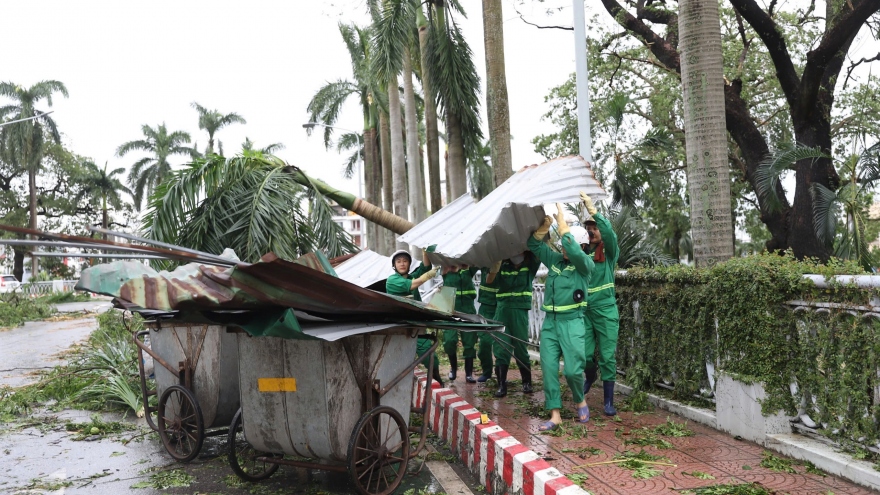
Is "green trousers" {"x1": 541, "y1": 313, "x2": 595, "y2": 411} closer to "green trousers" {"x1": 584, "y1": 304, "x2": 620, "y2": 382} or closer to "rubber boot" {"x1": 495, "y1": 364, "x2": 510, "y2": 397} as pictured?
"green trousers" {"x1": 584, "y1": 304, "x2": 620, "y2": 382}

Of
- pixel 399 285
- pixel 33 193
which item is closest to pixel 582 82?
pixel 399 285

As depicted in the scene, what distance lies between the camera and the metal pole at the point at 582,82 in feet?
32.4

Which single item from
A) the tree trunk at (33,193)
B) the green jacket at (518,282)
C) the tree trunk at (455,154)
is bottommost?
the green jacket at (518,282)

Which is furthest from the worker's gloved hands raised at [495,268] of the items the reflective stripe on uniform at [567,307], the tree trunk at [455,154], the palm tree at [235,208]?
the tree trunk at [455,154]

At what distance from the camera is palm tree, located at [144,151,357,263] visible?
33.8 feet

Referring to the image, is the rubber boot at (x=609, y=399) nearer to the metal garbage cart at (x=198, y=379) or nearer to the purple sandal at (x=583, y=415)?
the purple sandal at (x=583, y=415)

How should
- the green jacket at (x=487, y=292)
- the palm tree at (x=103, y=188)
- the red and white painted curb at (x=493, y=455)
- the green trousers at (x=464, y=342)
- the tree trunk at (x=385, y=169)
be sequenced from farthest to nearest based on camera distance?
the palm tree at (x=103, y=188)
the tree trunk at (x=385, y=169)
the green trousers at (x=464, y=342)
the green jacket at (x=487, y=292)
the red and white painted curb at (x=493, y=455)

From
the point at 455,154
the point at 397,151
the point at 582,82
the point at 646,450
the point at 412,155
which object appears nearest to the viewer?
the point at 646,450

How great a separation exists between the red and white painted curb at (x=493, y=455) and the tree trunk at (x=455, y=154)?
28.4 ft

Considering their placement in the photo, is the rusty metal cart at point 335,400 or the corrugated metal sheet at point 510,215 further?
the corrugated metal sheet at point 510,215

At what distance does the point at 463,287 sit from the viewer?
8812mm

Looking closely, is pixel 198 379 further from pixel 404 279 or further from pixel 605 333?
pixel 605 333

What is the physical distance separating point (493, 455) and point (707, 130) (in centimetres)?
405

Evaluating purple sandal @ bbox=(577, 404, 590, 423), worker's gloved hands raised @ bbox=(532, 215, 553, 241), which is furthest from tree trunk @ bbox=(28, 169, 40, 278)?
purple sandal @ bbox=(577, 404, 590, 423)
